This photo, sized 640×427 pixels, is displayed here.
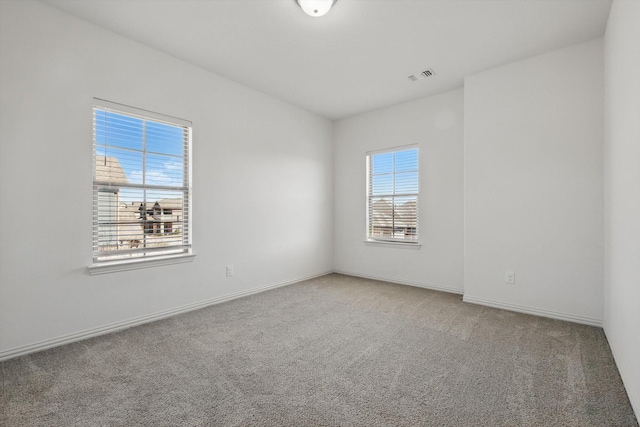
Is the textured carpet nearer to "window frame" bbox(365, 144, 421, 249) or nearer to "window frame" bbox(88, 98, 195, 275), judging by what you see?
"window frame" bbox(88, 98, 195, 275)

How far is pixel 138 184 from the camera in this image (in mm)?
2969

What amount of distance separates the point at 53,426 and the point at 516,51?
15.2 feet

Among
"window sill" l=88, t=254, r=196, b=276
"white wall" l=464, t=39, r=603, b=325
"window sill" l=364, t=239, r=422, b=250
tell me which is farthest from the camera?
"window sill" l=364, t=239, r=422, b=250

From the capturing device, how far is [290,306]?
3473 millimetres

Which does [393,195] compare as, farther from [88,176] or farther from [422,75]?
[88,176]

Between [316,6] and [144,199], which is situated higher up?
[316,6]

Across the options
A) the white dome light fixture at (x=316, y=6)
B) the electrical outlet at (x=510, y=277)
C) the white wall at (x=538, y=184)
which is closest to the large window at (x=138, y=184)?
the white dome light fixture at (x=316, y=6)

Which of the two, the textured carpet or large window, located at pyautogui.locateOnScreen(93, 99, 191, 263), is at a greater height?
large window, located at pyautogui.locateOnScreen(93, 99, 191, 263)

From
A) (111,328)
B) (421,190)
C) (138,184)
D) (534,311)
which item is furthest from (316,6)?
(534,311)

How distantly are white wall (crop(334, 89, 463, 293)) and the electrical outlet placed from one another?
25.9 inches

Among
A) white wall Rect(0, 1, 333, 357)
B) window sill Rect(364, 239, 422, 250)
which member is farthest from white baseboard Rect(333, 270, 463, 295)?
white wall Rect(0, 1, 333, 357)

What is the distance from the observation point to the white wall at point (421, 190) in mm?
4031

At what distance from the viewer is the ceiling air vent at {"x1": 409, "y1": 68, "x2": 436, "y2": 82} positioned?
11.5 feet

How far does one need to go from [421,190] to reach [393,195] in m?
0.47
